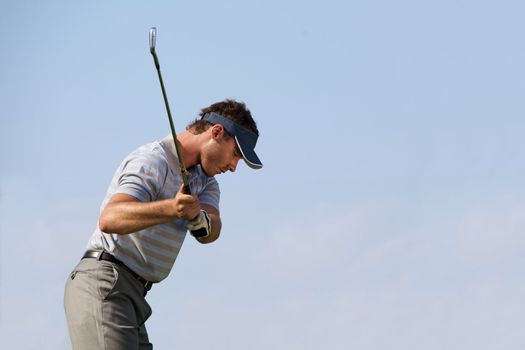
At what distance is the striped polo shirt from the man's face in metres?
0.32

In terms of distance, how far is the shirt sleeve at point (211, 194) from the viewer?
8.50 metres

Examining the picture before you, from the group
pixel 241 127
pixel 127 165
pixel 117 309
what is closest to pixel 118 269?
pixel 117 309

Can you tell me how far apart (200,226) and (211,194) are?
1185 mm

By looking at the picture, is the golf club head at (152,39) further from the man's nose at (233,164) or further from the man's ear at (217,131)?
the man's nose at (233,164)

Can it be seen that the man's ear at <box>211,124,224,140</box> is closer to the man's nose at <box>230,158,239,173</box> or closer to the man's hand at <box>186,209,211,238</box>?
the man's nose at <box>230,158,239,173</box>

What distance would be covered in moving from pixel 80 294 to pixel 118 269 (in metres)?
0.36

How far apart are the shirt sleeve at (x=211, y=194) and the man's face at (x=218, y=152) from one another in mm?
462

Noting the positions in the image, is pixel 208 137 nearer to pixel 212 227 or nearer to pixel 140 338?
pixel 212 227

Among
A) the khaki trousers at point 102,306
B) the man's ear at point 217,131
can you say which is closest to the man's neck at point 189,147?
the man's ear at point 217,131

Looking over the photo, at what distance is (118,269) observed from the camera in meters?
7.55

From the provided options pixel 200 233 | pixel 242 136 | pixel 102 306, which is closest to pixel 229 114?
pixel 242 136

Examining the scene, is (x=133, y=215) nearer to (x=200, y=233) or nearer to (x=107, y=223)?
(x=107, y=223)

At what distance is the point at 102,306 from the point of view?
7.45 meters

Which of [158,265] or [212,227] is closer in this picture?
[158,265]
